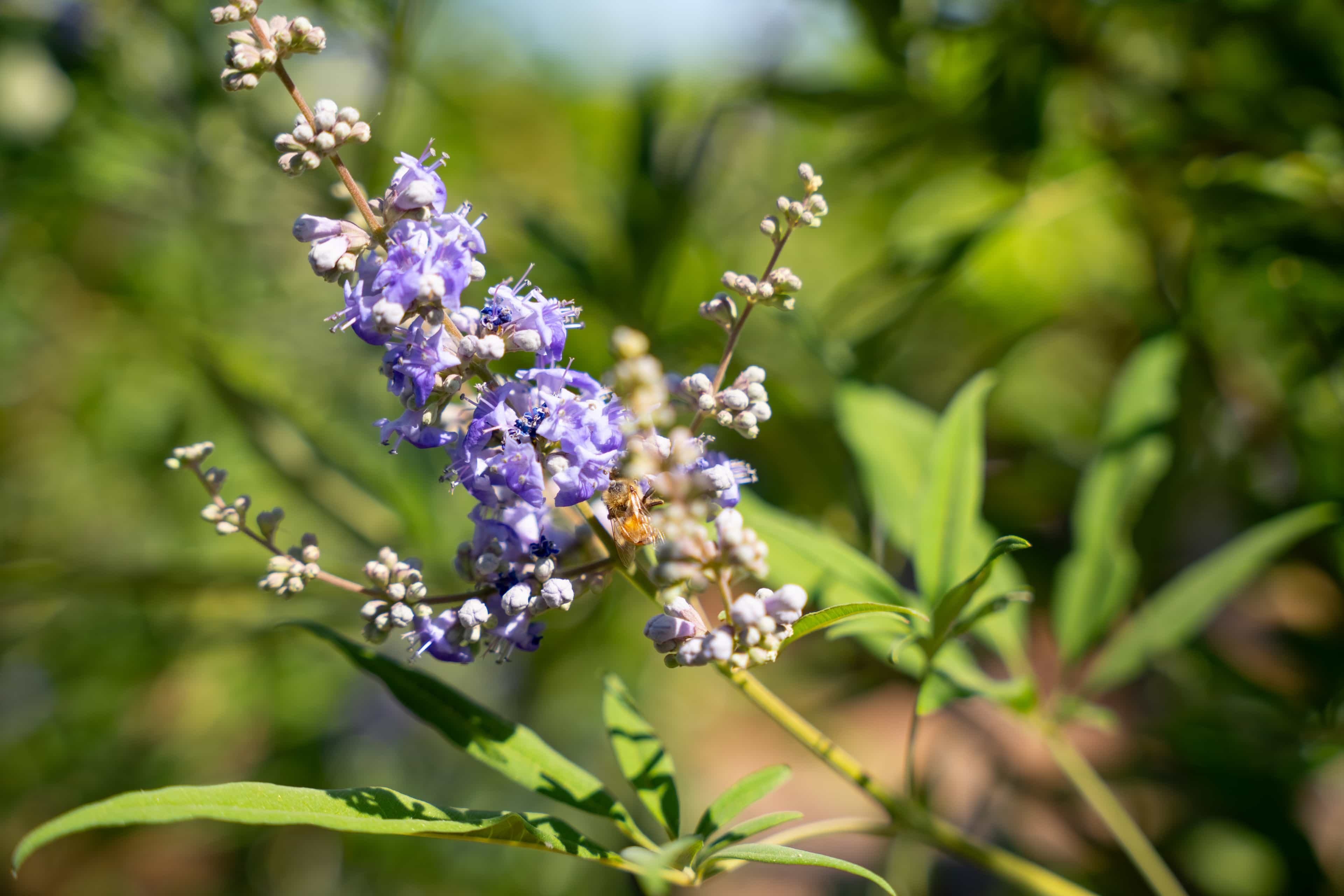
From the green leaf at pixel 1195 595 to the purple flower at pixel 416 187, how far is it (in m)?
1.95

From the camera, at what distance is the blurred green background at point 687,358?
2.79 meters

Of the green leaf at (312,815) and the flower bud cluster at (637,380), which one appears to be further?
the green leaf at (312,815)

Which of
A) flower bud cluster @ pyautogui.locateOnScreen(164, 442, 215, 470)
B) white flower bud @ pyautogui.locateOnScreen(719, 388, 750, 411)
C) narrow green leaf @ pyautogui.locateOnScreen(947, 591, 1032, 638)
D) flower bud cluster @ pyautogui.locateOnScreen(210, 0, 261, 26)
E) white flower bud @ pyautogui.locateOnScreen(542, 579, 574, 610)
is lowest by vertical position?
flower bud cluster @ pyautogui.locateOnScreen(164, 442, 215, 470)

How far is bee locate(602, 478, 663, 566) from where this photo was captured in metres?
1.45

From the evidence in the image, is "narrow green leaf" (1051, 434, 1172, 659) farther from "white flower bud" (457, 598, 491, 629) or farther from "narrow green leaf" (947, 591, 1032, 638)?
"white flower bud" (457, 598, 491, 629)

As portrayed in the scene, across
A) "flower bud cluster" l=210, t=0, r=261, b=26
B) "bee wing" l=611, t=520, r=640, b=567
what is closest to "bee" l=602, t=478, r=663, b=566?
"bee wing" l=611, t=520, r=640, b=567

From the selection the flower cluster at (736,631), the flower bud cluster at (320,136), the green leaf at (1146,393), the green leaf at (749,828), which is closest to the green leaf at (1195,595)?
the green leaf at (1146,393)

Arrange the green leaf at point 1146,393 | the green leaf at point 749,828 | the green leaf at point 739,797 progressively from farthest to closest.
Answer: the green leaf at point 1146,393
the green leaf at point 739,797
the green leaf at point 749,828

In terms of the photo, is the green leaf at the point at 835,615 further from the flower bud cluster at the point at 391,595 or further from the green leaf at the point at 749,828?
the flower bud cluster at the point at 391,595

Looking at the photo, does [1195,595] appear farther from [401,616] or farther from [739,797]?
[401,616]

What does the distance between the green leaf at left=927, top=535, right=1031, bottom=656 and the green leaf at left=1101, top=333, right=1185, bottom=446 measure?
116 centimetres

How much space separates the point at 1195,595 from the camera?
7.47 feet

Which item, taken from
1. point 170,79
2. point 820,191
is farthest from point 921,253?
point 170,79

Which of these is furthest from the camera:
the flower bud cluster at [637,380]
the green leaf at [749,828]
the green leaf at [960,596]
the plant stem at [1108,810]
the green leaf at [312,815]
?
the plant stem at [1108,810]
